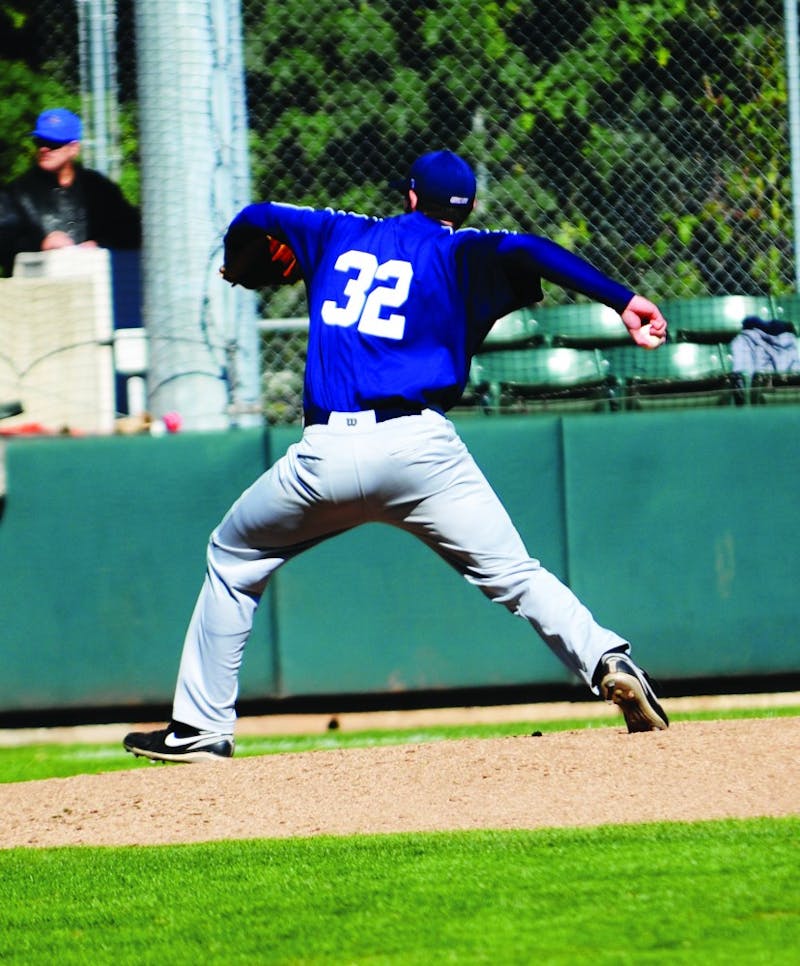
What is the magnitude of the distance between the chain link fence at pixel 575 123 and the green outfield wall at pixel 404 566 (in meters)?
0.92

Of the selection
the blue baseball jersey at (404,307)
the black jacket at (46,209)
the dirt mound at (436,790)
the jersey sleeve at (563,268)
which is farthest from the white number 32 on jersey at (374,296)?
the black jacket at (46,209)

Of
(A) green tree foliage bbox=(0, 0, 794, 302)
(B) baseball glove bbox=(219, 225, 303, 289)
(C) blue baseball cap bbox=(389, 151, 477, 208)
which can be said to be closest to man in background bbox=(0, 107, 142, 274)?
(A) green tree foliage bbox=(0, 0, 794, 302)

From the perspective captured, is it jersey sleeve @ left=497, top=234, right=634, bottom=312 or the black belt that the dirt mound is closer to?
the black belt

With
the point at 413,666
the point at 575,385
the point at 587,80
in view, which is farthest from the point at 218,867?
the point at 587,80

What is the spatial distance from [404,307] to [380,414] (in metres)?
0.29

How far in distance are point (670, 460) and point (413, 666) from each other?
51.0 inches

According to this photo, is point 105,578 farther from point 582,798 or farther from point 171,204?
point 582,798

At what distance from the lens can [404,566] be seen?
6309 mm

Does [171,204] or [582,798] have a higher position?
[171,204]

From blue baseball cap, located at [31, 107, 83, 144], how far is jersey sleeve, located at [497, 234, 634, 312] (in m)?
3.17

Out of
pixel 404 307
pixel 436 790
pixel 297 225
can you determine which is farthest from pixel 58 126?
pixel 436 790

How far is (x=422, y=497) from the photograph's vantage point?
4.32 meters

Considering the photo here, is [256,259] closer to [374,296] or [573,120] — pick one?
[374,296]

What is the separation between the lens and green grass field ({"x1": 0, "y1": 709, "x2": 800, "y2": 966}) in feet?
9.59
